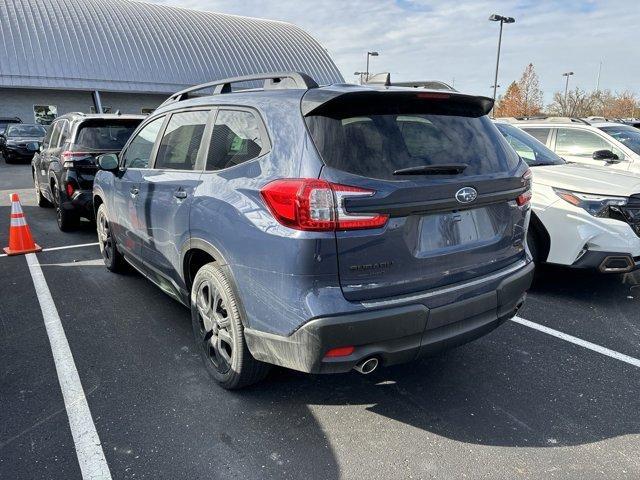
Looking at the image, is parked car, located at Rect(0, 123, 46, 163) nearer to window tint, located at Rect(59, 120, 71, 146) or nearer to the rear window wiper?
window tint, located at Rect(59, 120, 71, 146)

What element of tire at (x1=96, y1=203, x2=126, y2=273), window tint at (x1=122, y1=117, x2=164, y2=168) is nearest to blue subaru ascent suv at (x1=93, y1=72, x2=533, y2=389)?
A: window tint at (x1=122, y1=117, x2=164, y2=168)

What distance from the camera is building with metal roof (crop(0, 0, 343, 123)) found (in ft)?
102

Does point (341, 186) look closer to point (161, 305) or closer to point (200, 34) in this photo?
point (161, 305)

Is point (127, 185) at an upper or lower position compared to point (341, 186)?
lower

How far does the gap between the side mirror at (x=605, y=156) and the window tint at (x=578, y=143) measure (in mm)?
456

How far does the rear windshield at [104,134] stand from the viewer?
7172mm

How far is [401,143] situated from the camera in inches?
101

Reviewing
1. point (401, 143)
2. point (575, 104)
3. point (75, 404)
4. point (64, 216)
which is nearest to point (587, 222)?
point (401, 143)

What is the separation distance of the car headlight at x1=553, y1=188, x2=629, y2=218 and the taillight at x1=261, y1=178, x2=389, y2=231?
3.07 metres

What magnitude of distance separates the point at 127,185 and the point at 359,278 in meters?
2.87

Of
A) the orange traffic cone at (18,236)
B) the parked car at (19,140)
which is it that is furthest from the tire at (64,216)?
the parked car at (19,140)

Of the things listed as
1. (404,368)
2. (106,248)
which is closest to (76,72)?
(106,248)

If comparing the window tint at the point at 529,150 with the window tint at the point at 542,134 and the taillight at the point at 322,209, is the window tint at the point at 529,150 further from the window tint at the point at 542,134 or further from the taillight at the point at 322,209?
the taillight at the point at 322,209

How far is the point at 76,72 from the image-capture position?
31922mm
